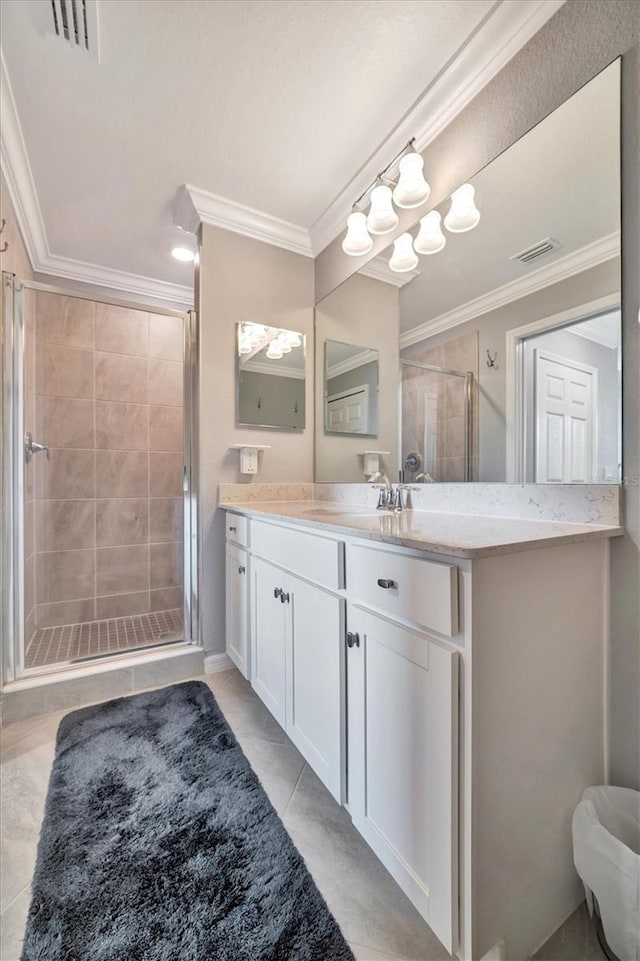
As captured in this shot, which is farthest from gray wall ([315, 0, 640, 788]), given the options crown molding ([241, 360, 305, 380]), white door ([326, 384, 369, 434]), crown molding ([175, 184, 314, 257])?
crown molding ([241, 360, 305, 380])

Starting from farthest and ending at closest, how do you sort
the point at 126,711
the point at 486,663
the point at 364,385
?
the point at 364,385
the point at 126,711
the point at 486,663

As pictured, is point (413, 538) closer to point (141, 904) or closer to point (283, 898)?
point (283, 898)

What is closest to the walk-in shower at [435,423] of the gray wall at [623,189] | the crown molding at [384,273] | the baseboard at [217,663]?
the crown molding at [384,273]

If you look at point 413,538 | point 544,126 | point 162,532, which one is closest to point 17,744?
point 162,532

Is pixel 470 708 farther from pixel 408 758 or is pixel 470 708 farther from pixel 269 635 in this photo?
pixel 269 635

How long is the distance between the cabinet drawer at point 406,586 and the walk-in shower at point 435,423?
636 mm

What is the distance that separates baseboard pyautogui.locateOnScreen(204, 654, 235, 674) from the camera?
197 centimetres

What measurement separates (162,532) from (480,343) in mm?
2466

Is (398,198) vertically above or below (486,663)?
above

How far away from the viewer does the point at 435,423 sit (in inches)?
59.8

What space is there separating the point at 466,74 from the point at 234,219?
3.96 feet

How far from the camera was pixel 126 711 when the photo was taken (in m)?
1.62

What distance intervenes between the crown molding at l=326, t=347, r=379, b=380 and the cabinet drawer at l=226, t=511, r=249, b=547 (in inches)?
38.5

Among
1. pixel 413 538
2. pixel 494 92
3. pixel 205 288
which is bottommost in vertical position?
pixel 413 538
